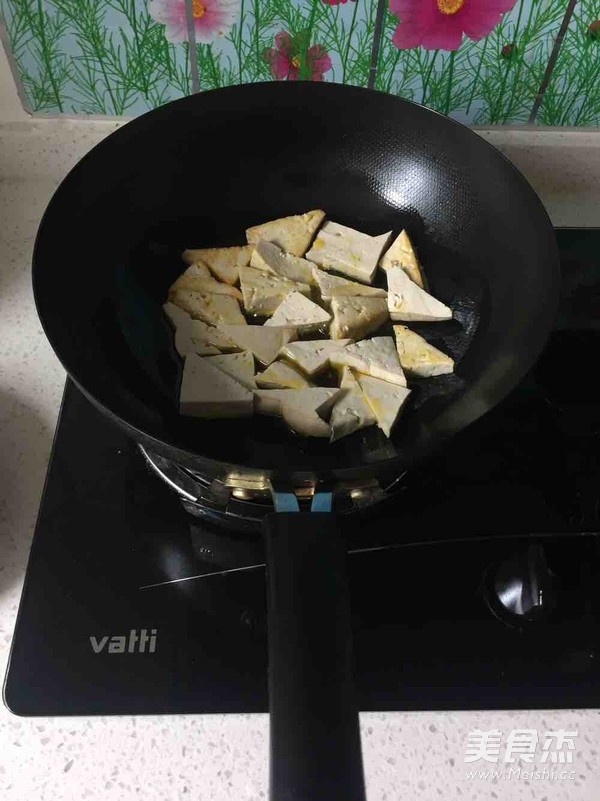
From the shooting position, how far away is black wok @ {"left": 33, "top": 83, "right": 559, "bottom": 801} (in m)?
0.50

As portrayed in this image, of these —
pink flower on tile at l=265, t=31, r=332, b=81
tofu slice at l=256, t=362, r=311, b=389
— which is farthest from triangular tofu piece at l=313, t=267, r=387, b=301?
pink flower on tile at l=265, t=31, r=332, b=81

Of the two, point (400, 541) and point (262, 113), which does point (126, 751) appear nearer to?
point (400, 541)

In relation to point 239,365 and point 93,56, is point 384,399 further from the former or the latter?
point 93,56

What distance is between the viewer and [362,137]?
0.80 m

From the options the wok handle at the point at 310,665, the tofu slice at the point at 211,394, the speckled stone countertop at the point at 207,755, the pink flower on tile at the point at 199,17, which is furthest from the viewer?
the pink flower on tile at the point at 199,17

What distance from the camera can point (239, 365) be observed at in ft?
2.23

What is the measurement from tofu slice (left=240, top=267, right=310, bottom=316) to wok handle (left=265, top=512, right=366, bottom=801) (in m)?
0.30

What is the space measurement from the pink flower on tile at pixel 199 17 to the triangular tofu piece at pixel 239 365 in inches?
14.0

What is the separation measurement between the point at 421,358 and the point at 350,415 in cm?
10

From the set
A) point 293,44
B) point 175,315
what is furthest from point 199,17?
point 175,315

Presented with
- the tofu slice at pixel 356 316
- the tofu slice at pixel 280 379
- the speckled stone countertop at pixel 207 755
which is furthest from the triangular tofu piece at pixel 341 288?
the speckled stone countertop at pixel 207 755

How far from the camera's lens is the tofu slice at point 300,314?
0.72 metres

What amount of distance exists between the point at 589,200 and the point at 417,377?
419 mm

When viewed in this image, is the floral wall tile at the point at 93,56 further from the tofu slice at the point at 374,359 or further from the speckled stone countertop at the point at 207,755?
the speckled stone countertop at the point at 207,755
